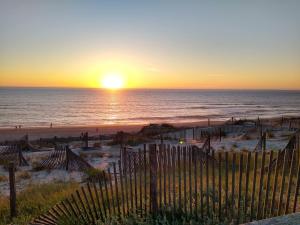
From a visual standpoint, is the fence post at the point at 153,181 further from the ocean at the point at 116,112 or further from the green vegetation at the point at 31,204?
the ocean at the point at 116,112

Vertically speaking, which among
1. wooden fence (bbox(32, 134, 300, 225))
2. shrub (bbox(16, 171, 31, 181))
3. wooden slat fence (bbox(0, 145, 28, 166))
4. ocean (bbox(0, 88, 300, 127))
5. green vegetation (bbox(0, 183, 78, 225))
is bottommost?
ocean (bbox(0, 88, 300, 127))

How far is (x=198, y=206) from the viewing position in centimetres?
650

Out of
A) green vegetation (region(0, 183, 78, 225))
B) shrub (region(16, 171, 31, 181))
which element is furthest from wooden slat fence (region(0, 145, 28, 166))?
green vegetation (region(0, 183, 78, 225))

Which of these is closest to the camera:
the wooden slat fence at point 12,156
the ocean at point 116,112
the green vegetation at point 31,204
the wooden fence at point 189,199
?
the wooden fence at point 189,199

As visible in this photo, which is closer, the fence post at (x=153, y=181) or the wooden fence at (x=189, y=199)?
the wooden fence at (x=189, y=199)

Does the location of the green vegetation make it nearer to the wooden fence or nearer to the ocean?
the wooden fence

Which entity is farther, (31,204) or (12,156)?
(12,156)

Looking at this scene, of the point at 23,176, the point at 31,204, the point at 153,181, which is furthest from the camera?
the point at 23,176

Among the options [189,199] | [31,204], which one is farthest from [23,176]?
[189,199]

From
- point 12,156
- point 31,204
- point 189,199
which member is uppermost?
point 189,199

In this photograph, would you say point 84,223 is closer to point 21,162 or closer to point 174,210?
point 174,210

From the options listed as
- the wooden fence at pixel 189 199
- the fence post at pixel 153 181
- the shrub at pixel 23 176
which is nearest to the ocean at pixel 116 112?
the shrub at pixel 23 176

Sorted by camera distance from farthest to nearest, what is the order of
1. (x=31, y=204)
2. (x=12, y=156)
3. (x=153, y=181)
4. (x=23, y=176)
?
(x=12, y=156), (x=23, y=176), (x=31, y=204), (x=153, y=181)

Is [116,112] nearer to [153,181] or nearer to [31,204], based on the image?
[31,204]
